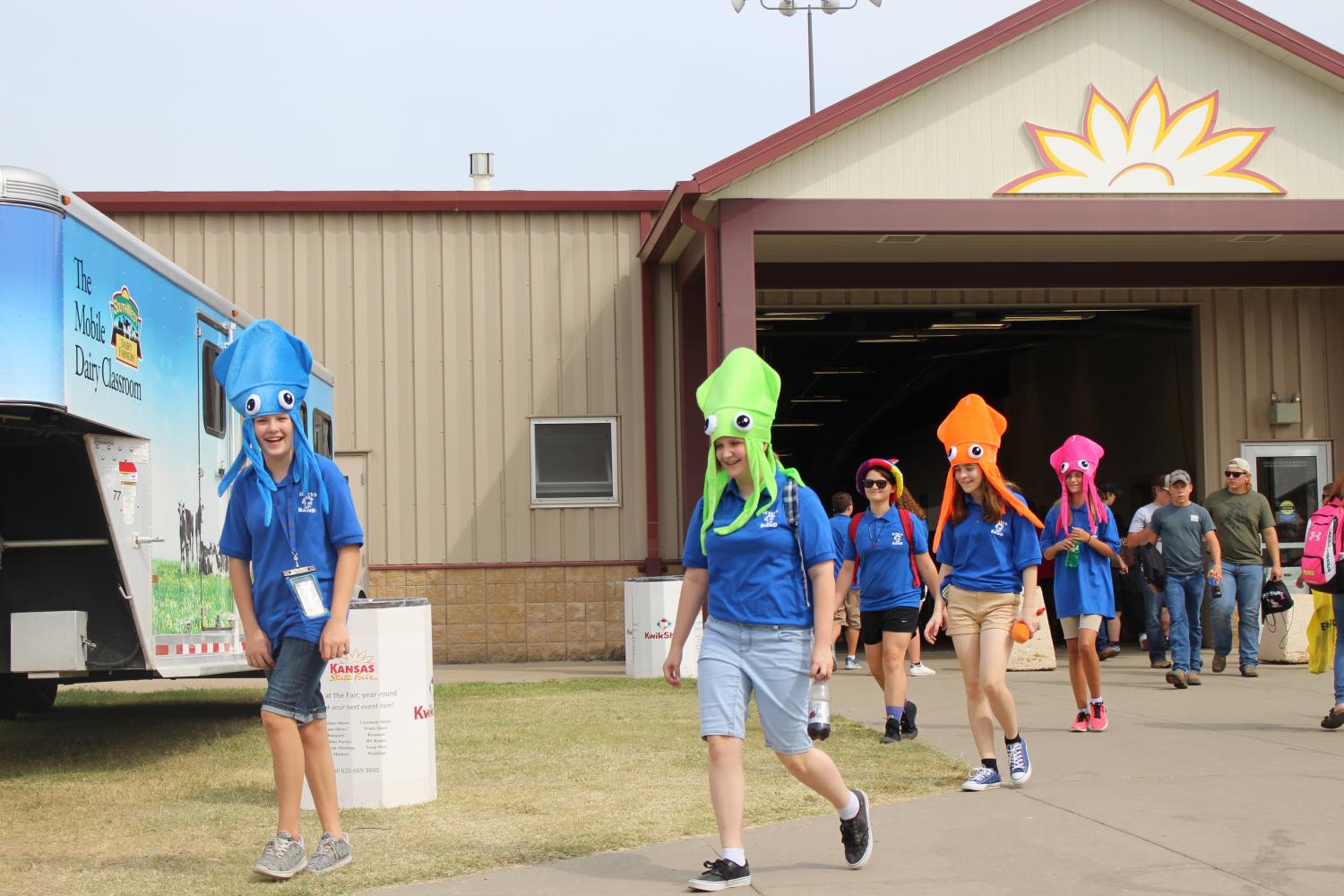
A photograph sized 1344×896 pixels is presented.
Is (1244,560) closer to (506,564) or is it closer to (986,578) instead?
(986,578)

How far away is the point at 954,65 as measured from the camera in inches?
614

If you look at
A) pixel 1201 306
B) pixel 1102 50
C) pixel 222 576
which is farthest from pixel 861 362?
pixel 222 576

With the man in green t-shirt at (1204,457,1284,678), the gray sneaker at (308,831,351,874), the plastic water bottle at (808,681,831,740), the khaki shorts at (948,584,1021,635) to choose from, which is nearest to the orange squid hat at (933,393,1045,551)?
the khaki shorts at (948,584,1021,635)

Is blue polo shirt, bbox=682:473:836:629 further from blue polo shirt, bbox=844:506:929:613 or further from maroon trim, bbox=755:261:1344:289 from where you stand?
maroon trim, bbox=755:261:1344:289

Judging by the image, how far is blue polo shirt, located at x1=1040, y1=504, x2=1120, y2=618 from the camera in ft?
33.7

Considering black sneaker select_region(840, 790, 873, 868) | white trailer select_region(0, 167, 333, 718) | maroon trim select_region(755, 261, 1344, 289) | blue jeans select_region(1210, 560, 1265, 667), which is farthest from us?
maroon trim select_region(755, 261, 1344, 289)

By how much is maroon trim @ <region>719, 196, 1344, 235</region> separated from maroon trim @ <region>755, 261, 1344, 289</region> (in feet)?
10.3

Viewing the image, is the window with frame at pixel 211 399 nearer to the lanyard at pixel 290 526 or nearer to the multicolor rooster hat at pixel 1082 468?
the lanyard at pixel 290 526

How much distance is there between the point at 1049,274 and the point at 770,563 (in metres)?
14.1

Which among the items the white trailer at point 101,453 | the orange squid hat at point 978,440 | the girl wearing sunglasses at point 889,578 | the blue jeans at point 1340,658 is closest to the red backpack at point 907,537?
the girl wearing sunglasses at point 889,578

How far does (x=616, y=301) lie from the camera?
18.8 m

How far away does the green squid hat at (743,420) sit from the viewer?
6059 millimetres

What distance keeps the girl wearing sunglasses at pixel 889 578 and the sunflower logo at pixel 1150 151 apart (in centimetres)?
674

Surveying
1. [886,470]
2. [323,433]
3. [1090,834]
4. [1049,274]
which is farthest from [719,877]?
[1049,274]
